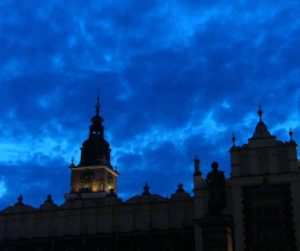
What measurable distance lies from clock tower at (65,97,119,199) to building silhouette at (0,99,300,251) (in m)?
15.1

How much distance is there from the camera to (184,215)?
59.0 metres

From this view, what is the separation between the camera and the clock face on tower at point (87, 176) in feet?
265

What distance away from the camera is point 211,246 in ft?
92.0

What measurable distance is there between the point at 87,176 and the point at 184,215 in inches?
1002

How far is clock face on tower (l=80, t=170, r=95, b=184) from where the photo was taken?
3174 inches

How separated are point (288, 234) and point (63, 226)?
2543cm

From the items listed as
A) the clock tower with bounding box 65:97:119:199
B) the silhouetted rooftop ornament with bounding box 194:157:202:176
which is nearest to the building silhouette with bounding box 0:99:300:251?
the silhouetted rooftop ornament with bounding box 194:157:202:176

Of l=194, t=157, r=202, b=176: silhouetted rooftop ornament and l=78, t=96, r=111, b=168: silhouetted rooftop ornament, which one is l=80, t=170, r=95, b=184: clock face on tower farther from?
l=194, t=157, r=202, b=176: silhouetted rooftop ornament

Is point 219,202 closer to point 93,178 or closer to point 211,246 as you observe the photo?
point 211,246

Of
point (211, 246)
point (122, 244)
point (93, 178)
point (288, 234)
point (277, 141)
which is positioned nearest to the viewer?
point (211, 246)

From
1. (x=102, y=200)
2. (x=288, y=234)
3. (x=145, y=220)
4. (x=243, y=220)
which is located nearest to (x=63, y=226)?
(x=102, y=200)

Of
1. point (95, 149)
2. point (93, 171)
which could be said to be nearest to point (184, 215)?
point (93, 171)

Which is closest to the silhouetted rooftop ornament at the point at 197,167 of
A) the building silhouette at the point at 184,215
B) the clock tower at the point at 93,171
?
the building silhouette at the point at 184,215

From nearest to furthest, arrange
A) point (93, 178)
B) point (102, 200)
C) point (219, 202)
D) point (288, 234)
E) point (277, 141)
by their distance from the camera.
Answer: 1. point (219, 202)
2. point (288, 234)
3. point (277, 141)
4. point (102, 200)
5. point (93, 178)
